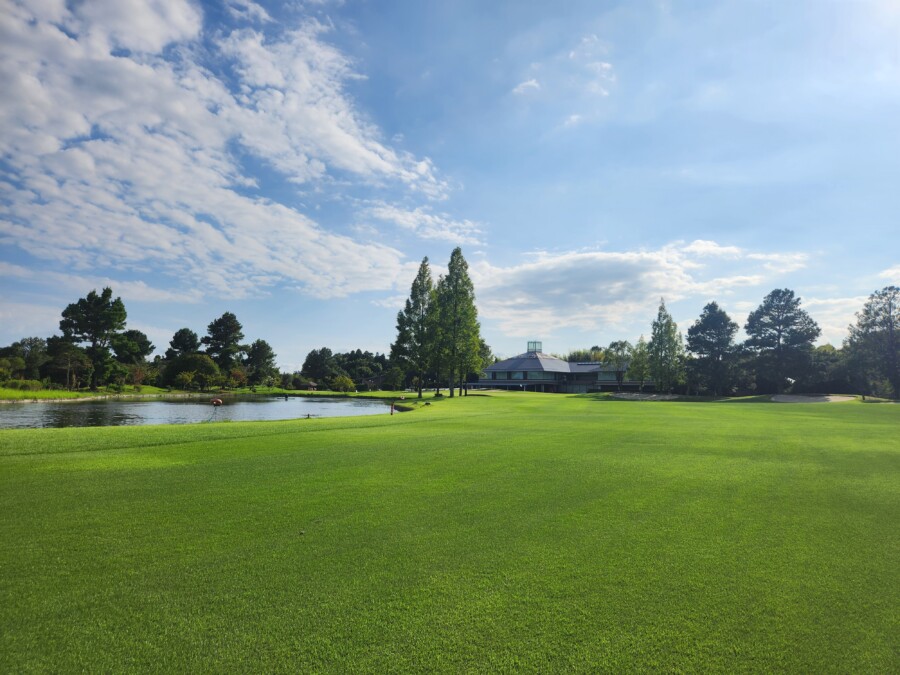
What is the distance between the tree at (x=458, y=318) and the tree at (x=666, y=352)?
2616 centimetres

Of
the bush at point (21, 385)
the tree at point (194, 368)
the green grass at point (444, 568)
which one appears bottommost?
the green grass at point (444, 568)

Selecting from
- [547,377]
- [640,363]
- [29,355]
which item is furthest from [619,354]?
[29,355]

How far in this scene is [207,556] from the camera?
386 cm

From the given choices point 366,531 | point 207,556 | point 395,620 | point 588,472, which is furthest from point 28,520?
point 588,472

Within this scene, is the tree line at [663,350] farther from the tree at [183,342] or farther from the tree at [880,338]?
the tree at [183,342]

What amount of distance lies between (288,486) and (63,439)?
22.5 ft

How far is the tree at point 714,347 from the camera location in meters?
55.2

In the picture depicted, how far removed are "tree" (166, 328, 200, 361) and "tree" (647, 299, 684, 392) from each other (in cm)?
8087

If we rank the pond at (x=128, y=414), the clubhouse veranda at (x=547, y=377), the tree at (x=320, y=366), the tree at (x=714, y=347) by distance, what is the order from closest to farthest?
the pond at (x=128, y=414), the tree at (x=714, y=347), the clubhouse veranda at (x=547, y=377), the tree at (x=320, y=366)

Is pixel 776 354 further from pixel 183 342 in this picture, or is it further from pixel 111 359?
pixel 183 342

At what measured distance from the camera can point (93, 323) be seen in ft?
177

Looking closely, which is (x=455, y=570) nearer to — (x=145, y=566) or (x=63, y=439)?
(x=145, y=566)

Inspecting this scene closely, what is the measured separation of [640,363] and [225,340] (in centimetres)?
7160

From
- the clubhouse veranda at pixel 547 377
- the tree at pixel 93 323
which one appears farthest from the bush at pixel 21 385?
the clubhouse veranda at pixel 547 377
